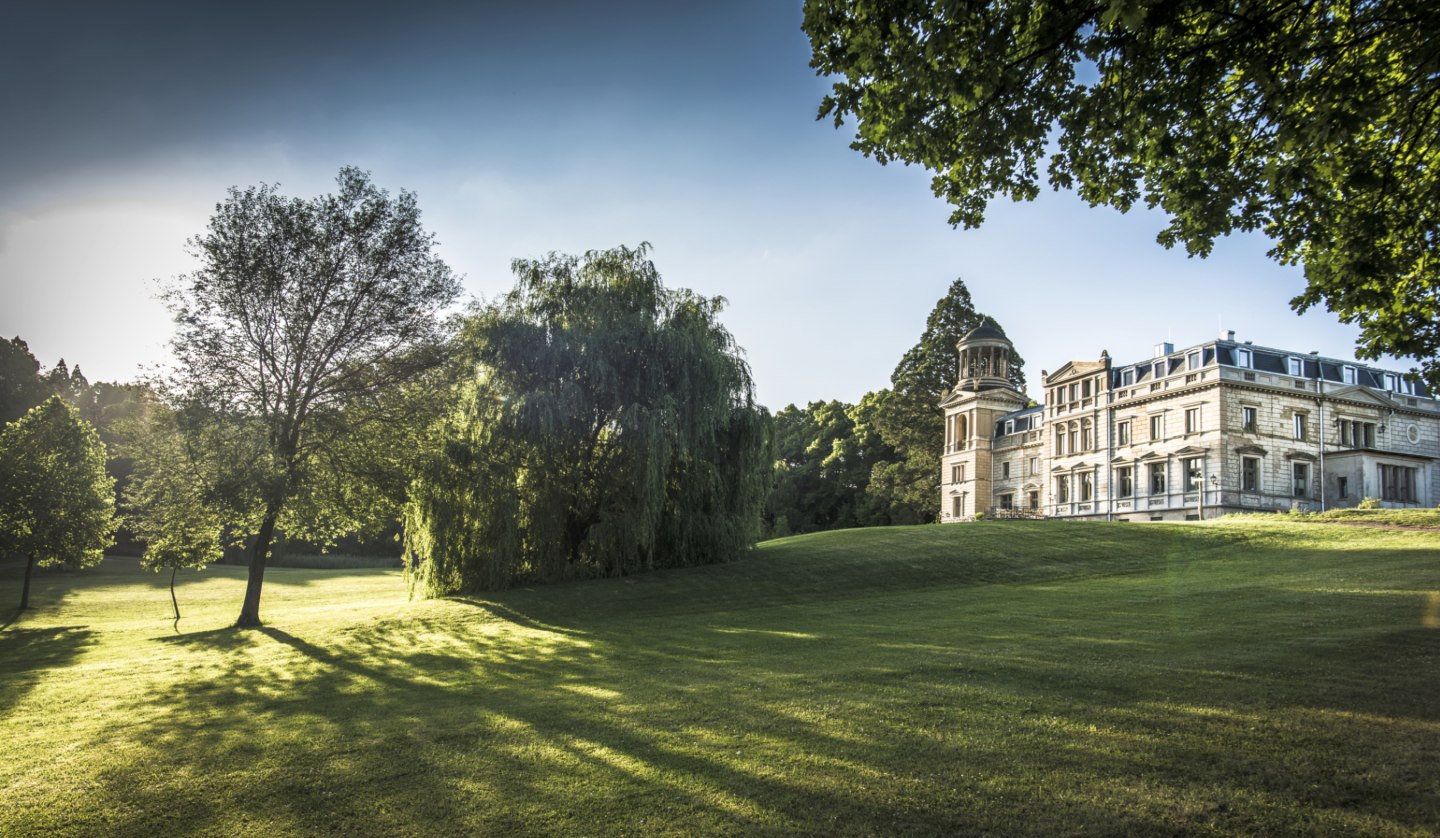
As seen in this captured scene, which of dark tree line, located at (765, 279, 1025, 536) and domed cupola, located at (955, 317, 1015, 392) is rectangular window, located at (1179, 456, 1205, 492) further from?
dark tree line, located at (765, 279, 1025, 536)

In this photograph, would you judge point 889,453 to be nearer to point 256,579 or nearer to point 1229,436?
point 1229,436

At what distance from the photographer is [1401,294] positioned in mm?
10219

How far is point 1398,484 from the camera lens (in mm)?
41906

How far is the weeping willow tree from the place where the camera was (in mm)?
22875

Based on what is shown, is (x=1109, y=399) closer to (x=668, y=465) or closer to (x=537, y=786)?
(x=668, y=465)

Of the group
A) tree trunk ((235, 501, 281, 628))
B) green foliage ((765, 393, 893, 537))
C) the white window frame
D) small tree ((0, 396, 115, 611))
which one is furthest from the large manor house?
small tree ((0, 396, 115, 611))

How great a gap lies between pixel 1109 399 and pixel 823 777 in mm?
48426

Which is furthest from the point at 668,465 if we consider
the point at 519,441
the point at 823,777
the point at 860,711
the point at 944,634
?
the point at 823,777

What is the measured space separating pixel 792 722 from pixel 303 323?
20312 millimetres

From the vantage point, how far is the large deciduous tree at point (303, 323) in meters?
21.9

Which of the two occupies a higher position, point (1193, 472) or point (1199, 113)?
point (1199, 113)

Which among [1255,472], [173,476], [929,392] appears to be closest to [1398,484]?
[1255,472]

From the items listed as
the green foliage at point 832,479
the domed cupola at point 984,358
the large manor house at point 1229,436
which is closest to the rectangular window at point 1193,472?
the large manor house at point 1229,436

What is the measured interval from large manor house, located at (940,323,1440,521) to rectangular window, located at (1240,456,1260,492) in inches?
2.5
